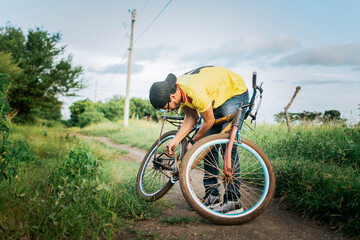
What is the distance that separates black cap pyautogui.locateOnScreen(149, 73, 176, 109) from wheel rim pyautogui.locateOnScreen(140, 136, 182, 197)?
745mm

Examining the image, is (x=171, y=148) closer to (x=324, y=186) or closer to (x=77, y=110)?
(x=324, y=186)

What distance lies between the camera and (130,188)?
353cm

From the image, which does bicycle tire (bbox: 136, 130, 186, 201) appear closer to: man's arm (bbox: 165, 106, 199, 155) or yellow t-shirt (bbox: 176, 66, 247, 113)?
man's arm (bbox: 165, 106, 199, 155)

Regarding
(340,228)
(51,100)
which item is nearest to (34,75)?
(51,100)

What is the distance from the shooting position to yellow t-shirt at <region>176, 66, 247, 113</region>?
265cm

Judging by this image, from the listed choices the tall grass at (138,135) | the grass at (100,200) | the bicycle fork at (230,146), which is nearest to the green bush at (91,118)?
the tall grass at (138,135)

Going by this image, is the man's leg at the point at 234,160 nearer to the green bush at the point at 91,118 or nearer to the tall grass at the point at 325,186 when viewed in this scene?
the tall grass at the point at 325,186

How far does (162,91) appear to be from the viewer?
278 centimetres

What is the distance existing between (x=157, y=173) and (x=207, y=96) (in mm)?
1491

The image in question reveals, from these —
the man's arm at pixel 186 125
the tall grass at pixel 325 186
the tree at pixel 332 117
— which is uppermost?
the tree at pixel 332 117

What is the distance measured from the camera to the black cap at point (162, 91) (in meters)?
2.79

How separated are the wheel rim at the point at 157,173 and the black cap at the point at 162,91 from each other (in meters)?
0.74

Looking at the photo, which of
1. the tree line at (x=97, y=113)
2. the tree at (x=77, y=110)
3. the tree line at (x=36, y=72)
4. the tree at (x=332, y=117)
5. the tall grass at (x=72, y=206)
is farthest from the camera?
the tree at (x=77, y=110)

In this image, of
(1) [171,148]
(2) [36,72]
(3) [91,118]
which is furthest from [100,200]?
(3) [91,118]
